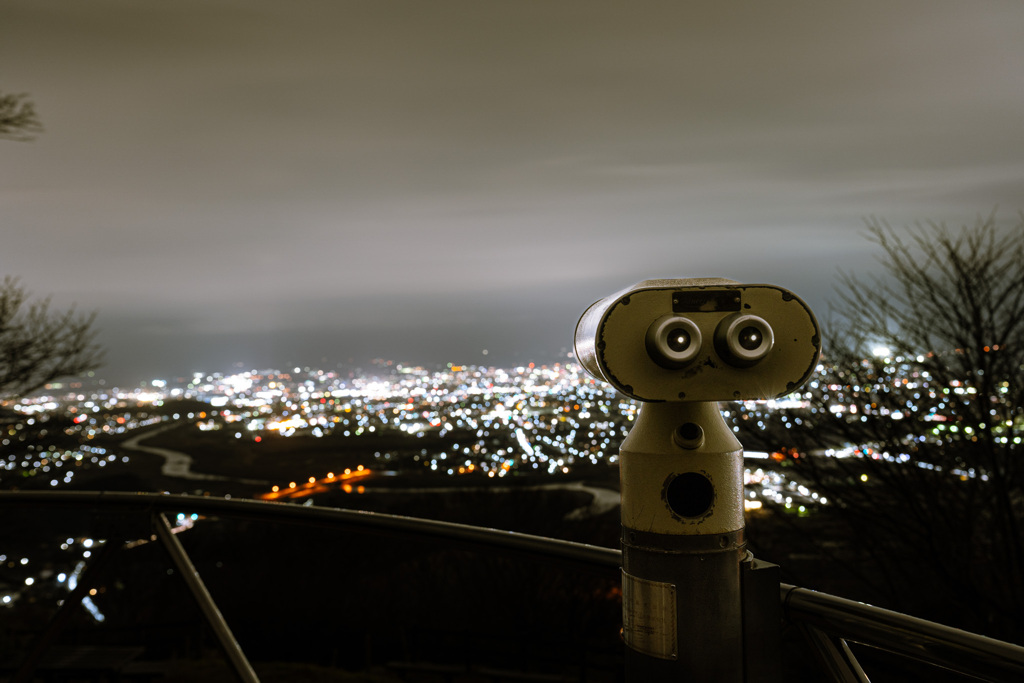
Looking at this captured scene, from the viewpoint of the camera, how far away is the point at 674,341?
44.1 inches

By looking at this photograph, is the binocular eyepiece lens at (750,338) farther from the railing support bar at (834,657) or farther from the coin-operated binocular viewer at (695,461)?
the railing support bar at (834,657)

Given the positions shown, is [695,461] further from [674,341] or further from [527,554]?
[527,554]

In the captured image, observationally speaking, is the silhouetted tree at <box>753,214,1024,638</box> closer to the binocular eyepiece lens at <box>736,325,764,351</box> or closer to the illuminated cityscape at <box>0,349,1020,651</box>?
the illuminated cityscape at <box>0,349,1020,651</box>

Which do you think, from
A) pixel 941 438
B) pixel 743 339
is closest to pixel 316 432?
pixel 941 438

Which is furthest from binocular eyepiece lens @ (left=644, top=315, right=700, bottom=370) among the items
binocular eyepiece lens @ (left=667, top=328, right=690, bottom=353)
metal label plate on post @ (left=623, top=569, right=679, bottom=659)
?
metal label plate on post @ (left=623, top=569, right=679, bottom=659)

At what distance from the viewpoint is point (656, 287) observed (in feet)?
3.81

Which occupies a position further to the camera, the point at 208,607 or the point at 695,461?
the point at 208,607

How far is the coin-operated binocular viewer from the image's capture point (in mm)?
1121

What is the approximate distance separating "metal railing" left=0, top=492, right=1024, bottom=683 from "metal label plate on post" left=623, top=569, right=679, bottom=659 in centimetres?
22

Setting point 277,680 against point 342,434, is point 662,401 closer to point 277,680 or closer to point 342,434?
point 277,680

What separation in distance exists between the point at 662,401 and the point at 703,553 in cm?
25

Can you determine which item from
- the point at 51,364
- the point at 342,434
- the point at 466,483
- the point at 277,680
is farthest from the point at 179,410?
the point at 277,680

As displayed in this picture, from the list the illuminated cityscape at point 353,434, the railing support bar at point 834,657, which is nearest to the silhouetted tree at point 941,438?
the illuminated cityscape at point 353,434

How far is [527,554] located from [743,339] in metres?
0.69
